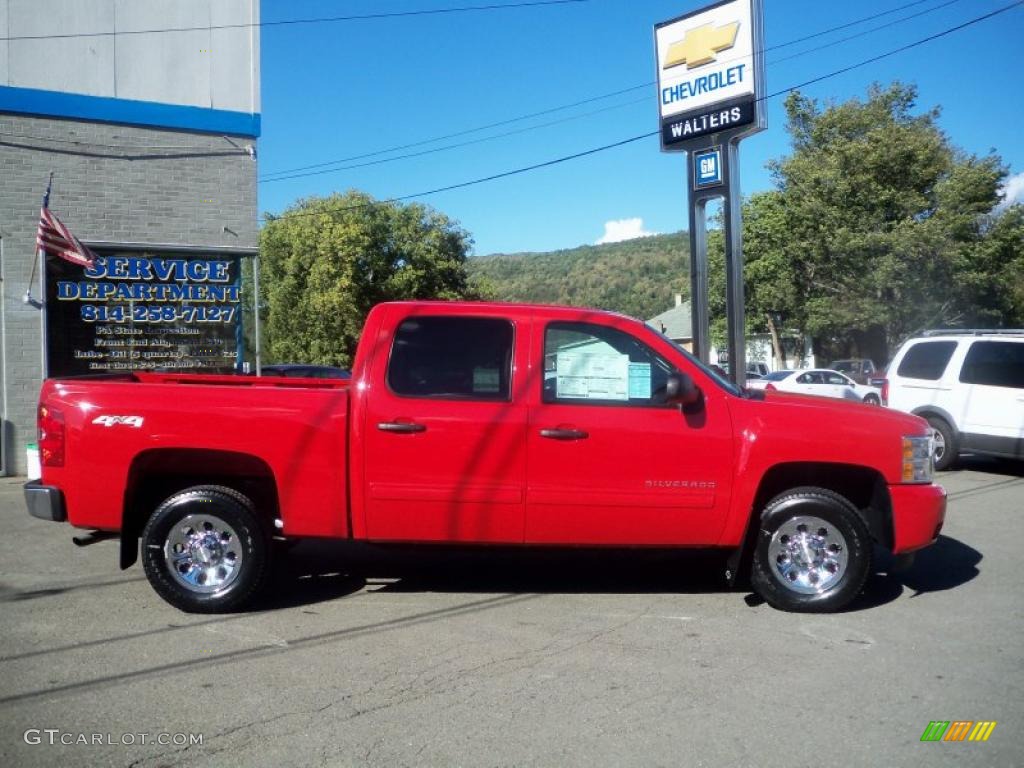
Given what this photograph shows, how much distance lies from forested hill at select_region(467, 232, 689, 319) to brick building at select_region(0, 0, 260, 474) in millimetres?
57144

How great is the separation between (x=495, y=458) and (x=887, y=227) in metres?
32.1

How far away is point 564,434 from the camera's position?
Answer: 565 centimetres

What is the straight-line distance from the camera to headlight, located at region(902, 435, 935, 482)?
5797 mm

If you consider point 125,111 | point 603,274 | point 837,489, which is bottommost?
point 837,489

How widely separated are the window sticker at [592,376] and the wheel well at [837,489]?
44.4 inches

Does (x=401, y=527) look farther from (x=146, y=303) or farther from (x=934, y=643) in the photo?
(x=146, y=303)

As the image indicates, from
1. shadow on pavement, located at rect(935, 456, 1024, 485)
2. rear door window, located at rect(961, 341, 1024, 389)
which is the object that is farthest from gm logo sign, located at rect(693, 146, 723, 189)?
shadow on pavement, located at rect(935, 456, 1024, 485)

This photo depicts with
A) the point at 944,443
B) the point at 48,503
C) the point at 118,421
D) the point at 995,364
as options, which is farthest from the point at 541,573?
the point at 995,364

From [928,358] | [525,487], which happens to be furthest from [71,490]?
[928,358]

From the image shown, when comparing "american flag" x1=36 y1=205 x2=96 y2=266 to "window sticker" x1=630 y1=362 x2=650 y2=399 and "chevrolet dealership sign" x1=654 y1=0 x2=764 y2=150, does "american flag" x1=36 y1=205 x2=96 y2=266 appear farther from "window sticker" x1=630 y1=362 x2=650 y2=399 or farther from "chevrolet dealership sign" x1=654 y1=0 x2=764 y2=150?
"chevrolet dealership sign" x1=654 y1=0 x2=764 y2=150

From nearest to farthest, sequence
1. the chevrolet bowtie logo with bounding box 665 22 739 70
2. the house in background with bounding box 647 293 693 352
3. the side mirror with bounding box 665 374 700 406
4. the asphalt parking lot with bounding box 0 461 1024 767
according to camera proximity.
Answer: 1. the asphalt parking lot with bounding box 0 461 1024 767
2. the side mirror with bounding box 665 374 700 406
3. the chevrolet bowtie logo with bounding box 665 22 739 70
4. the house in background with bounding box 647 293 693 352

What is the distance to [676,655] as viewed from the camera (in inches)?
201

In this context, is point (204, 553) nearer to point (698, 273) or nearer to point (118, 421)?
point (118, 421)

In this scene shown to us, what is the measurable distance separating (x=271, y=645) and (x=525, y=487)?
180 centimetres
